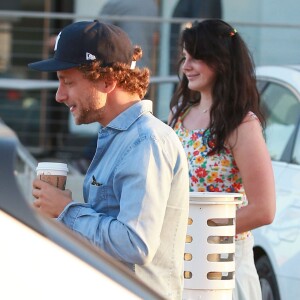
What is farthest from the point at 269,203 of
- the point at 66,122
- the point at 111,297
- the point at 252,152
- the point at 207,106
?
the point at 66,122

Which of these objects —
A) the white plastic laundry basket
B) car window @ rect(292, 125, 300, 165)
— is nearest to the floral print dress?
the white plastic laundry basket

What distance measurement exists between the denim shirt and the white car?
7.90 ft

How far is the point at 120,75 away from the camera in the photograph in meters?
3.40

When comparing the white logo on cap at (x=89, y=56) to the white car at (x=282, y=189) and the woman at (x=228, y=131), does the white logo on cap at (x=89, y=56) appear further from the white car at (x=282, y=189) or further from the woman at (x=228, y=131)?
the white car at (x=282, y=189)

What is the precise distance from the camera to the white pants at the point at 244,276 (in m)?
4.45

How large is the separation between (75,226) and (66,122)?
945 cm

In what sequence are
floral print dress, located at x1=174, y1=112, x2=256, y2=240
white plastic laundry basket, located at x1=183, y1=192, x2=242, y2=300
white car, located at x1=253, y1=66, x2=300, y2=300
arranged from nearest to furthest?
white plastic laundry basket, located at x1=183, y1=192, x2=242, y2=300 → floral print dress, located at x1=174, y1=112, x2=256, y2=240 → white car, located at x1=253, y1=66, x2=300, y2=300

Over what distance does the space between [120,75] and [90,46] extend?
13 cm

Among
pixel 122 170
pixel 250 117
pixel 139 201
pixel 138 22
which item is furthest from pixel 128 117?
pixel 138 22

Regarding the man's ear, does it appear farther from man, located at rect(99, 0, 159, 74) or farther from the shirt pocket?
man, located at rect(99, 0, 159, 74)

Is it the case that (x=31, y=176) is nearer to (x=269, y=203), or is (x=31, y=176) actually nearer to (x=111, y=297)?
(x=269, y=203)

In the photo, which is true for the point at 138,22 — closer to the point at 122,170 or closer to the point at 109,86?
the point at 109,86

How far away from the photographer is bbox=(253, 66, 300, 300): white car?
5.81 m

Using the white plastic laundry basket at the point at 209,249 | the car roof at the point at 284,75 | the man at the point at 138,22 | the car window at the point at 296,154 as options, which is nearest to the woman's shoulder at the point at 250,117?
the white plastic laundry basket at the point at 209,249
